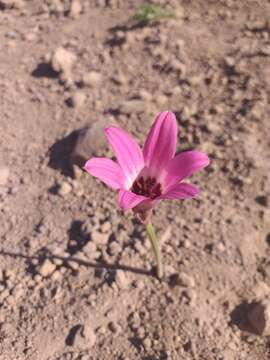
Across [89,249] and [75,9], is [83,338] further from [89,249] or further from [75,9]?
[75,9]

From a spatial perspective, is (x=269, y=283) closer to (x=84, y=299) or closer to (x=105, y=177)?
(x=84, y=299)

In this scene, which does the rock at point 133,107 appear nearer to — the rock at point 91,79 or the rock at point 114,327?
the rock at point 91,79

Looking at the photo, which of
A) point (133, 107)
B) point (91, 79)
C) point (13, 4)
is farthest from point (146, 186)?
point (13, 4)

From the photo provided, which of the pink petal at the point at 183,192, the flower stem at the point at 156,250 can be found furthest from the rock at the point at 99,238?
the pink petal at the point at 183,192

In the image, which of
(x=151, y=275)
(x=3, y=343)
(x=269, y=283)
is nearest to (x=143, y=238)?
(x=151, y=275)

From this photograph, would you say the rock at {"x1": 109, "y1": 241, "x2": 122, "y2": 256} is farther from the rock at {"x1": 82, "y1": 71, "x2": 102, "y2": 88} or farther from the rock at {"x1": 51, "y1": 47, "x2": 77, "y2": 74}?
the rock at {"x1": 51, "y1": 47, "x2": 77, "y2": 74}

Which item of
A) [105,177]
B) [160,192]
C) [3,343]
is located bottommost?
[3,343]
